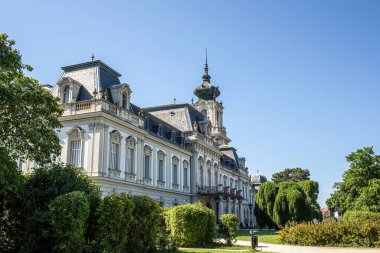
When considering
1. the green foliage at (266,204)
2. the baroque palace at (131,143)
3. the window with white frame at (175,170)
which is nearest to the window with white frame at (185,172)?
the baroque palace at (131,143)

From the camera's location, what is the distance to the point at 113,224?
13.3 meters

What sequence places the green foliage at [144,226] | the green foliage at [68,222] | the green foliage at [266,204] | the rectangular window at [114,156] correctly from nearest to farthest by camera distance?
the green foliage at [68,222] → the green foliage at [144,226] → the rectangular window at [114,156] → the green foliage at [266,204]

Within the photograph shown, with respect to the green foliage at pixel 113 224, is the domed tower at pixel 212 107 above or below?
above

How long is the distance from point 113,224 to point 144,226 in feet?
6.36

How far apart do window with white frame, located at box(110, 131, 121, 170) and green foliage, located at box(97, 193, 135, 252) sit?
15.0 metres

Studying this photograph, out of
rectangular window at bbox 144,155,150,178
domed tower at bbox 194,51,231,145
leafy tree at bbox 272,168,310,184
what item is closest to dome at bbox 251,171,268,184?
leafy tree at bbox 272,168,310,184

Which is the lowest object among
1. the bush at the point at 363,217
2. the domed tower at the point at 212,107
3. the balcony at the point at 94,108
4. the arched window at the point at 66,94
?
the bush at the point at 363,217

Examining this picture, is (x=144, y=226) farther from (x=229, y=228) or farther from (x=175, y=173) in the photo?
(x=175, y=173)

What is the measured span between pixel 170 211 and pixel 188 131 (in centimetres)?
2218

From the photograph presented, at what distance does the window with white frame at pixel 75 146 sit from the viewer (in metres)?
27.6

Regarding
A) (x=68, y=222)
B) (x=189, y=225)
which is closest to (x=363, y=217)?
(x=189, y=225)

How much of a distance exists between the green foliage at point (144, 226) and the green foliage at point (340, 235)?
10520 mm

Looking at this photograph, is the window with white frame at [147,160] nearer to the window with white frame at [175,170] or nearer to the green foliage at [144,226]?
the window with white frame at [175,170]

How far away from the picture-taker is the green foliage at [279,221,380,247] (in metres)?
21.1
